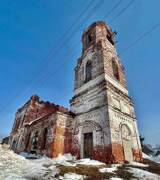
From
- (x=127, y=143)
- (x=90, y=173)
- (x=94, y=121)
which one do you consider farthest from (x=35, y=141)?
(x=90, y=173)

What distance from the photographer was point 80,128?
49.0ft

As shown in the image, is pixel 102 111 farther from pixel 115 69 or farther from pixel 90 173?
pixel 115 69

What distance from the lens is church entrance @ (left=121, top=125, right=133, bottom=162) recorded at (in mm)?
13072

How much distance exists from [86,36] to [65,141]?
15.8 meters

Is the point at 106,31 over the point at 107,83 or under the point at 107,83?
over

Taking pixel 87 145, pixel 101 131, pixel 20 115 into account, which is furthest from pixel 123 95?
pixel 20 115

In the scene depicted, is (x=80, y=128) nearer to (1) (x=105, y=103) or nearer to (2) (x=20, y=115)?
(1) (x=105, y=103)

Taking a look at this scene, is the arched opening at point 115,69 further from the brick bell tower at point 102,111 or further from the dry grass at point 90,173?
the dry grass at point 90,173

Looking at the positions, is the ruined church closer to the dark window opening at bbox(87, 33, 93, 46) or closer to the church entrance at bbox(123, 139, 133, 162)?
the church entrance at bbox(123, 139, 133, 162)

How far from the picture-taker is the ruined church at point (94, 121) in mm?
12797

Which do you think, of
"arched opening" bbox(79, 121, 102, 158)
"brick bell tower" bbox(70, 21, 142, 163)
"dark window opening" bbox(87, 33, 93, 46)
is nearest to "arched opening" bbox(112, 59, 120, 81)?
"brick bell tower" bbox(70, 21, 142, 163)

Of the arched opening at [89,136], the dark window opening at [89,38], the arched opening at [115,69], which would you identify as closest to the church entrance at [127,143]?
the arched opening at [89,136]

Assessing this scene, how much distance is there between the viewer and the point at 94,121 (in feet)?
45.8

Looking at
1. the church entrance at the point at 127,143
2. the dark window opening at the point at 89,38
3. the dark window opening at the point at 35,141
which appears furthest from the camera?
the dark window opening at the point at 89,38
